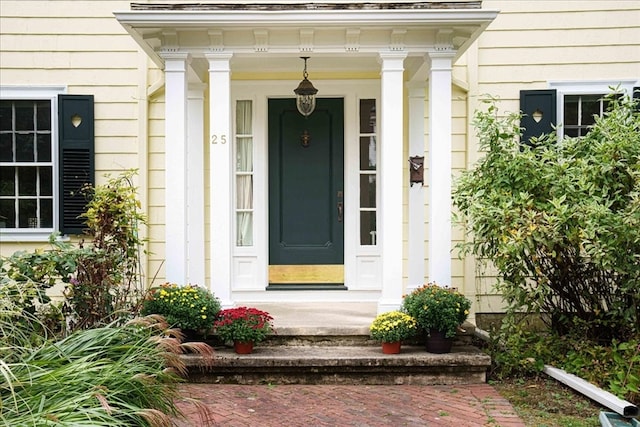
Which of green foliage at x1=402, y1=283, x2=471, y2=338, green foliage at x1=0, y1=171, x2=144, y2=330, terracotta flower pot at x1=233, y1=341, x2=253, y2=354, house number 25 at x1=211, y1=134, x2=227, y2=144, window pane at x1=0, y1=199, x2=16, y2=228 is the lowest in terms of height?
terracotta flower pot at x1=233, y1=341, x2=253, y2=354

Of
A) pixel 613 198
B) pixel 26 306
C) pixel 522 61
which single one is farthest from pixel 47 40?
pixel 613 198

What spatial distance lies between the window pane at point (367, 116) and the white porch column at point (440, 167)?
1.52 m

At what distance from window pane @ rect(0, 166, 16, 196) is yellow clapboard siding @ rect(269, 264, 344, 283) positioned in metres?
3.08

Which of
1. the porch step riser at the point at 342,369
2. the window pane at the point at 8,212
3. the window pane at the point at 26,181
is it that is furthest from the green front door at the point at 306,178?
the window pane at the point at 8,212

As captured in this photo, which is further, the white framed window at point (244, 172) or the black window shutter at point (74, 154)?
the white framed window at point (244, 172)

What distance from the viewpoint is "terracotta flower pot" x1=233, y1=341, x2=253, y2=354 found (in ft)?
16.5

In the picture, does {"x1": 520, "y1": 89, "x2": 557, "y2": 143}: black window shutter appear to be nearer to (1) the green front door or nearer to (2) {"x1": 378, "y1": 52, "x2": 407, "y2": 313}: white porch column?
(2) {"x1": 378, "y1": 52, "x2": 407, "y2": 313}: white porch column

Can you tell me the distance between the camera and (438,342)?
16.6 ft

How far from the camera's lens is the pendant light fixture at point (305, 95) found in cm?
644

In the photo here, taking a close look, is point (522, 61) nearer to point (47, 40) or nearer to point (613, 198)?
point (613, 198)

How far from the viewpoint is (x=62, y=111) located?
21.7ft

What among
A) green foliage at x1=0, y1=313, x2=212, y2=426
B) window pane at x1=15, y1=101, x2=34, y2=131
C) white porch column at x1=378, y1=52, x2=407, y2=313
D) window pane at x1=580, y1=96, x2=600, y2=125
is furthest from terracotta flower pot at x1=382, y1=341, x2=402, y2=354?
window pane at x1=15, y1=101, x2=34, y2=131

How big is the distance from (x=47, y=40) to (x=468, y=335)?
18.3 ft

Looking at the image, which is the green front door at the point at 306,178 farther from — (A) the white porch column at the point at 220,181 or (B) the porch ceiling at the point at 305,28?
(A) the white porch column at the point at 220,181
